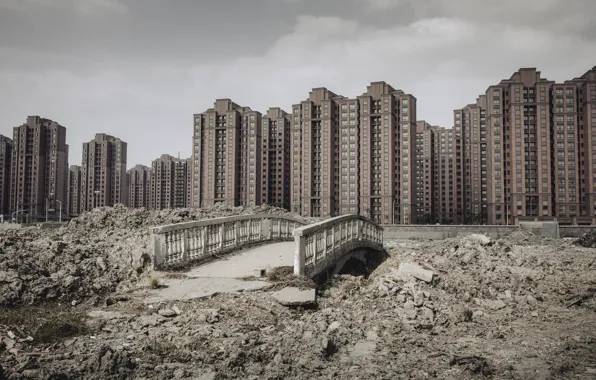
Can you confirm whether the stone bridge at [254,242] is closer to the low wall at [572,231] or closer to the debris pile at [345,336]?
the debris pile at [345,336]

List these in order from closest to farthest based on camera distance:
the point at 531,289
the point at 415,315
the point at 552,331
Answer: the point at 552,331
the point at 415,315
the point at 531,289

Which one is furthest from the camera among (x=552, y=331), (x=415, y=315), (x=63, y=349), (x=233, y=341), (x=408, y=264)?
(x=408, y=264)

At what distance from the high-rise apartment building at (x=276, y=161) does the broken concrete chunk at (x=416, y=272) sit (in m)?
102

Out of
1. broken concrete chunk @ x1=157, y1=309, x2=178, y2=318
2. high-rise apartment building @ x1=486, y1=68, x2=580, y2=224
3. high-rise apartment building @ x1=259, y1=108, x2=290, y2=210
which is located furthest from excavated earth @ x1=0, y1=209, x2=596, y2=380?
high-rise apartment building @ x1=259, y1=108, x2=290, y2=210

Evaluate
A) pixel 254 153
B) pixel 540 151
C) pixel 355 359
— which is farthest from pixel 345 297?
pixel 254 153

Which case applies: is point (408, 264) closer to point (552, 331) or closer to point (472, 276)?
point (472, 276)

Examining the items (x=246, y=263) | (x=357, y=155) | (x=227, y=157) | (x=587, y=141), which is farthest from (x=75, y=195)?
(x=246, y=263)

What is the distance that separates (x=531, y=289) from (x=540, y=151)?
9169 centimetres

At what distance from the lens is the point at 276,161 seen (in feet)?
386

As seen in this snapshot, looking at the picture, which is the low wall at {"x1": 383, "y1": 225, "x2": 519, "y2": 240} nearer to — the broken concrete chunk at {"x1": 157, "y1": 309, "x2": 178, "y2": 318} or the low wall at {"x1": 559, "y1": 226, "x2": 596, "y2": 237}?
the low wall at {"x1": 559, "y1": 226, "x2": 596, "y2": 237}

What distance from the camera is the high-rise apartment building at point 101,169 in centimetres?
12800

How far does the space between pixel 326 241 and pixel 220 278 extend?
4614 mm

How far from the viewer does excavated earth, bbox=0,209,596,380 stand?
18.3 feet

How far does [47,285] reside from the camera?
8.98 m
